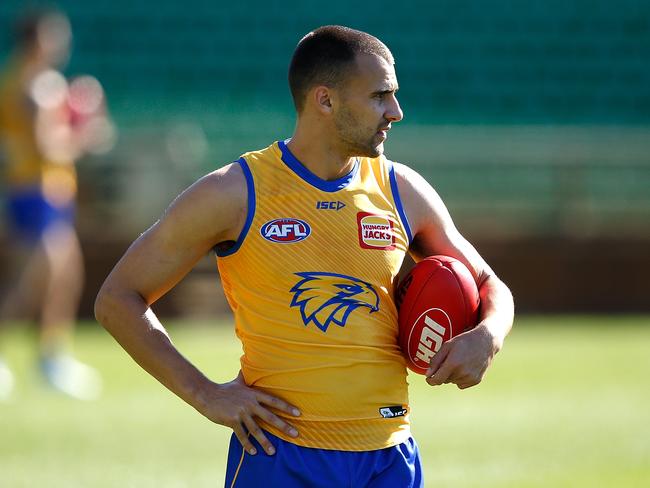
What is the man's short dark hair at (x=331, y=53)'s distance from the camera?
423 centimetres

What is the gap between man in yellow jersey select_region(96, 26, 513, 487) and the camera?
13.6 ft

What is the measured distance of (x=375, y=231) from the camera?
431 cm

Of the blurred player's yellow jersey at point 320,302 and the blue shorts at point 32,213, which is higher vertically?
the blue shorts at point 32,213

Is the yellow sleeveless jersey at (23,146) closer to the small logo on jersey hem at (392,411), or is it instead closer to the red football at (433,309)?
the red football at (433,309)

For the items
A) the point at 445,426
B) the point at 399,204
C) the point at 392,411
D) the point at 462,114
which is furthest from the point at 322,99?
the point at 462,114

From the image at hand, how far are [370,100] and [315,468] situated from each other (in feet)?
4.01

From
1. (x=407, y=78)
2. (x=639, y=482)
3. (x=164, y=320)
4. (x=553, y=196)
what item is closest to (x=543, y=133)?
(x=553, y=196)

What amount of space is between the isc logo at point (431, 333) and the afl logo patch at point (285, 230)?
0.50m

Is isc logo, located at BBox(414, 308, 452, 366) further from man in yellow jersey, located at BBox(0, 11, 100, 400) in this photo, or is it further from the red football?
man in yellow jersey, located at BBox(0, 11, 100, 400)

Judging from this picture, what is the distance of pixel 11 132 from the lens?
1114 cm

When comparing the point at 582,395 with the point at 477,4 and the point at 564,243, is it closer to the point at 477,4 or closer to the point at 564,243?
the point at 564,243

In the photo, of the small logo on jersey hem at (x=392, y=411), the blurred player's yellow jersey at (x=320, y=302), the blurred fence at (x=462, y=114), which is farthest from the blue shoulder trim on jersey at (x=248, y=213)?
the blurred fence at (x=462, y=114)

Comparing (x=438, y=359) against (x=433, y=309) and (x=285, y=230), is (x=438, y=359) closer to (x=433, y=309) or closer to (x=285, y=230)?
(x=433, y=309)

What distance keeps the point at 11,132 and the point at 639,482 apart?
21.3ft
